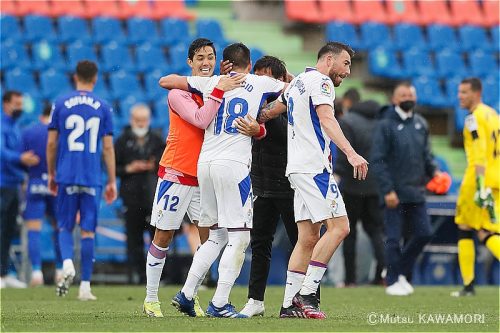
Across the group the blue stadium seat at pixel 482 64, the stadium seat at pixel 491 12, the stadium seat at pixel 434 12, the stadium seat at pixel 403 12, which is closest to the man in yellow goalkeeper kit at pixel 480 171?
the blue stadium seat at pixel 482 64

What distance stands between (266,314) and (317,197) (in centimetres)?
141

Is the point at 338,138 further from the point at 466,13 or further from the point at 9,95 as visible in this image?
the point at 466,13

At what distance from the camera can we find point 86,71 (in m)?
11.3

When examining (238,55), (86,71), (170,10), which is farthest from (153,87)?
(238,55)

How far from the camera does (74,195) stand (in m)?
11.4

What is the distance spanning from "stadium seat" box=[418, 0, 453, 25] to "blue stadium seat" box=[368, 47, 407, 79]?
2.45 meters

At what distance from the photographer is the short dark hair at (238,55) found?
8484 millimetres

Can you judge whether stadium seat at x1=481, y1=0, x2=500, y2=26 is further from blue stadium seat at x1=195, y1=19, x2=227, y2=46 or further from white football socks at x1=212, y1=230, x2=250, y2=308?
white football socks at x1=212, y1=230, x2=250, y2=308

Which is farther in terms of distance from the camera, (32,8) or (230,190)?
(32,8)

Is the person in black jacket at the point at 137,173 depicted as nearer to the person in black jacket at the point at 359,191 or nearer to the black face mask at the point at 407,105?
the person in black jacket at the point at 359,191

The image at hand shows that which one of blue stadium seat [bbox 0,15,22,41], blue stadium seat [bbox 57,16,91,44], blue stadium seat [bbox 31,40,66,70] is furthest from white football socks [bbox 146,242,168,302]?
blue stadium seat [bbox 57,16,91,44]

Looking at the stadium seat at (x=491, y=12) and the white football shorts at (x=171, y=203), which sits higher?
the stadium seat at (x=491, y=12)

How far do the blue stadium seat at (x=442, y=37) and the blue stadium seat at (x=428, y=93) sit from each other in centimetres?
203

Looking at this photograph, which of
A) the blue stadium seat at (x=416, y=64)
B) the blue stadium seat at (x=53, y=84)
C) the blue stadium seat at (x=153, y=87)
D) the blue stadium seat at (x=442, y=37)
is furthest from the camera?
the blue stadium seat at (x=442, y=37)
